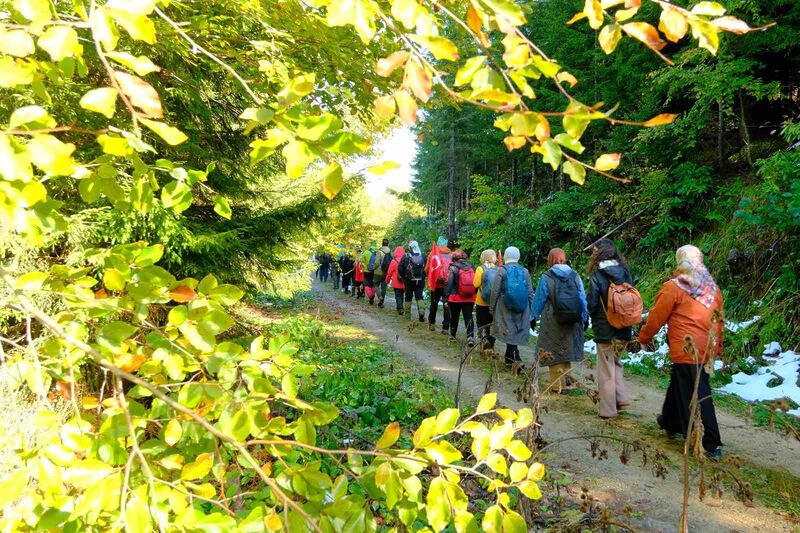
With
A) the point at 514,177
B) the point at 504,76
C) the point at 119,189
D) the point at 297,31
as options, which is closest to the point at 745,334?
the point at 297,31

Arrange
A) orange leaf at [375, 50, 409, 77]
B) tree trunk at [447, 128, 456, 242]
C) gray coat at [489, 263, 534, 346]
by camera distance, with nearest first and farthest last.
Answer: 1. orange leaf at [375, 50, 409, 77]
2. gray coat at [489, 263, 534, 346]
3. tree trunk at [447, 128, 456, 242]

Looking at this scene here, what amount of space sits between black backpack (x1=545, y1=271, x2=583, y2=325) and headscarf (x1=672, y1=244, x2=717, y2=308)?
1552mm

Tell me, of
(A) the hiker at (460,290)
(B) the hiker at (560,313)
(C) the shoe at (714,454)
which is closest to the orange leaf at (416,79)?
(C) the shoe at (714,454)

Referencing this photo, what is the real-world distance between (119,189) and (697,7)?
1.51 meters

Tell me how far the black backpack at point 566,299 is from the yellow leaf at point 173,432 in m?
5.25

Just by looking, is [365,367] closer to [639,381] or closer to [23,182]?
[639,381]

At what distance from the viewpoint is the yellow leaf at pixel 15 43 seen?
84 cm

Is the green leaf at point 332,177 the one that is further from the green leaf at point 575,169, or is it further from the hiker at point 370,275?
the hiker at point 370,275

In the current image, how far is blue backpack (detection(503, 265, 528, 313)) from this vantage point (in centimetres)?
702

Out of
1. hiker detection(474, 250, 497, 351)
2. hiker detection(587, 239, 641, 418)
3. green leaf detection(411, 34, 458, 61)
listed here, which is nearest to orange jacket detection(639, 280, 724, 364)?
hiker detection(587, 239, 641, 418)

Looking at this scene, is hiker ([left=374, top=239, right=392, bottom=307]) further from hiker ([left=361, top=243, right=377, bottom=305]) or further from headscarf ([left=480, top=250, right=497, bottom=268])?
headscarf ([left=480, top=250, right=497, bottom=268])

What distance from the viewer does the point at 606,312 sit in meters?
5.14

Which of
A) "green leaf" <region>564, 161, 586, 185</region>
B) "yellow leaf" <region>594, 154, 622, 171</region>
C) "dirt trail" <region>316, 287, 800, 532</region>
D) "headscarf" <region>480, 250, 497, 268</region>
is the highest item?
"yellow leaf" <region>594, 154, 622, 171</region>

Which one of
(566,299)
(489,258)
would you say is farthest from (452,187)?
(566,299)
